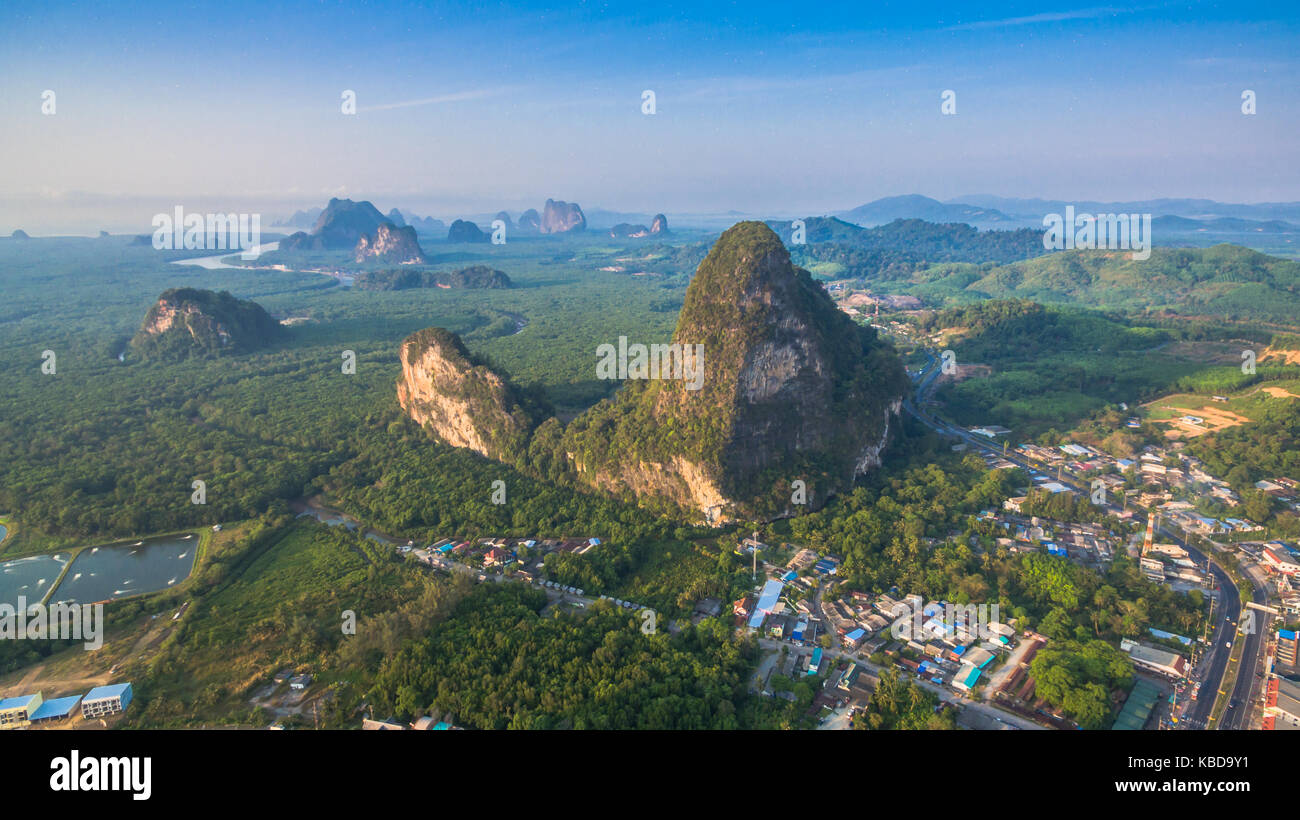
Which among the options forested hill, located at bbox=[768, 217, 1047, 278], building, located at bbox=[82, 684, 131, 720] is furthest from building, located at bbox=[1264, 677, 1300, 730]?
forested hill, located at bbox=[768, 217, 1047, 278]

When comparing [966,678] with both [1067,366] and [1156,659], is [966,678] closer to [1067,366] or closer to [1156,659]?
[1156,659]

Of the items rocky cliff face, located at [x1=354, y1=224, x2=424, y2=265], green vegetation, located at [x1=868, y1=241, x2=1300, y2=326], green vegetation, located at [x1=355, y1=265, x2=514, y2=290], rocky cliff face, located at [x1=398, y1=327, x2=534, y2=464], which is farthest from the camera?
rocky cliff face, located at [x1=354, y1=224, x2=424, y2=265]

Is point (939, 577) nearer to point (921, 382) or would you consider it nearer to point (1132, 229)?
point (921, 382)

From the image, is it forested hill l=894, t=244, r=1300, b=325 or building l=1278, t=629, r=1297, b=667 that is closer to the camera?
building l=1278, t=629, r=1297, b=667

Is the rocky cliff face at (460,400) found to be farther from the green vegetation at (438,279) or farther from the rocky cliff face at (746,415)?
the green vegetation at (438,279)

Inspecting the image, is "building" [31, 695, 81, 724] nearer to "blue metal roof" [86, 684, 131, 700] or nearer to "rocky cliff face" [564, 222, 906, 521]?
"blue metal roof" [86, 684, 131, 700]

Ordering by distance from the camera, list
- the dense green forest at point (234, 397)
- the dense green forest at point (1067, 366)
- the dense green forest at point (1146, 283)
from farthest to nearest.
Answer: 1. the dense green forest at point (1146, 283)
2. the dense green forest at point (1067, 366)
3. the dense green forest at point (234, 397)

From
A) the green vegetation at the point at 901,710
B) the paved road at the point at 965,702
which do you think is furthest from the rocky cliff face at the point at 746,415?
the green vegetation at the point at 901,710
